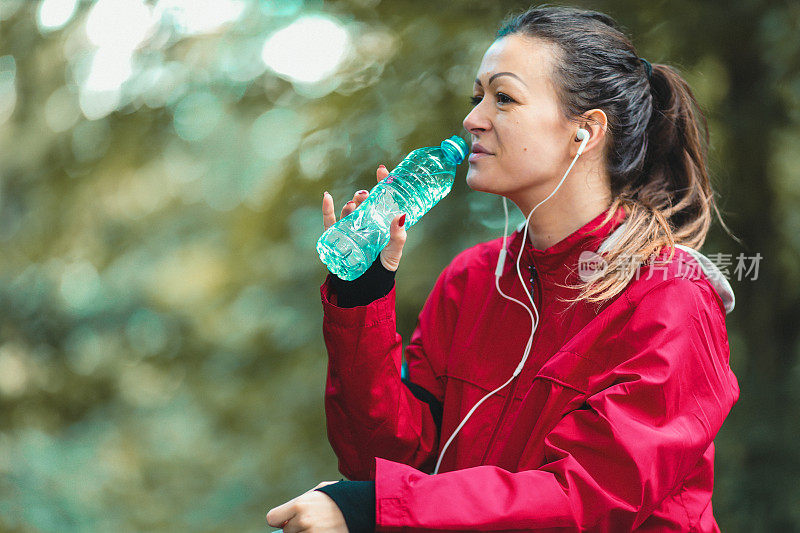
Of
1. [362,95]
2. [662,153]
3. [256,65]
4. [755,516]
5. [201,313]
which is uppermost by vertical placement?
[256,65]

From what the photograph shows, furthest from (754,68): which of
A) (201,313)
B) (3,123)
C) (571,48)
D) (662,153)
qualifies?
(3,123)

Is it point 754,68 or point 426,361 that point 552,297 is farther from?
point 754,68

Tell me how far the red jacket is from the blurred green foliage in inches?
38.8

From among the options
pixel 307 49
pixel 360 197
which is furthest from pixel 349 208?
pixel 307 49

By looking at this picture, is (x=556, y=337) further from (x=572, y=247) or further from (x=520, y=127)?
(x=520, y=127)

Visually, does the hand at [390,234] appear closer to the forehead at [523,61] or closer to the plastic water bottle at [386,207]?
the plastic water bottle at [386,207]

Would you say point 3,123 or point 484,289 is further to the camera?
point 3,123

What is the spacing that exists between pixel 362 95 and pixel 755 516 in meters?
1.88

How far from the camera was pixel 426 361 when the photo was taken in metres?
1.55

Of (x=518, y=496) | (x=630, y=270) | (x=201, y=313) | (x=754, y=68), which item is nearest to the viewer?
(x=518, y=496)

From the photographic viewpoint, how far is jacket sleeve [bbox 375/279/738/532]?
3.39 ft

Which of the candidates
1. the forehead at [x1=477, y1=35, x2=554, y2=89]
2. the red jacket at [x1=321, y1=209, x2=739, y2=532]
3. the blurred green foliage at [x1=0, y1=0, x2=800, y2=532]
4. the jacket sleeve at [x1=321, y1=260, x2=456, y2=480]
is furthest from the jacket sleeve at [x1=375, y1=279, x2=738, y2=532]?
the blurred green foliage at [x1=0, y1=0, x2=800, y2=532]

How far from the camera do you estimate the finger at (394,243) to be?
4.14 ft

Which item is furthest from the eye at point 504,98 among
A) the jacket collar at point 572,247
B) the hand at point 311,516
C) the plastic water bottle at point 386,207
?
the hand at point 311,516
